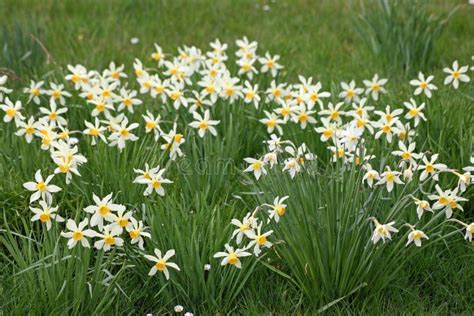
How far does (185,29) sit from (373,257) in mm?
3248

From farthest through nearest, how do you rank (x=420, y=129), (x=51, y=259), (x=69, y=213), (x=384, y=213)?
(x=420, y=129) → (x=69, y=213) → (x=384, y=213) → (x=51, y=259)

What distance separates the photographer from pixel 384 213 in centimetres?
301

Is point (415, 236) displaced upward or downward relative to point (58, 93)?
downward

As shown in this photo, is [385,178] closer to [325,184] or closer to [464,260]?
[325,184]

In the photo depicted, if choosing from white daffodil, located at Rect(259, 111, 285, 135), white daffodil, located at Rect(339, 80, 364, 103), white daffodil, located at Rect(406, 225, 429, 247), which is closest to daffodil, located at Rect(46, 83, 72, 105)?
white daffodil, located at Rect(259, 111, 285, 135)

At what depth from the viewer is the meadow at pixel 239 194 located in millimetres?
2842

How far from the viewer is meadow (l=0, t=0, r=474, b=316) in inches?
112

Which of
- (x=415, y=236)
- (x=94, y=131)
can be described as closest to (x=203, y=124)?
(x=94, y=131)

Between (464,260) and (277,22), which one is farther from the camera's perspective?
(277,22)

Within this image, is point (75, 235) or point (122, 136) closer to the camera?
point (75, 235)

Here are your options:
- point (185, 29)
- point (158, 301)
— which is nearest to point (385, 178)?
point (158, 301)

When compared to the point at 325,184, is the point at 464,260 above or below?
below

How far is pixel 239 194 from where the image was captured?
11.4 ft

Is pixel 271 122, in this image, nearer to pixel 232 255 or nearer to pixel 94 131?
pixel 94 131
